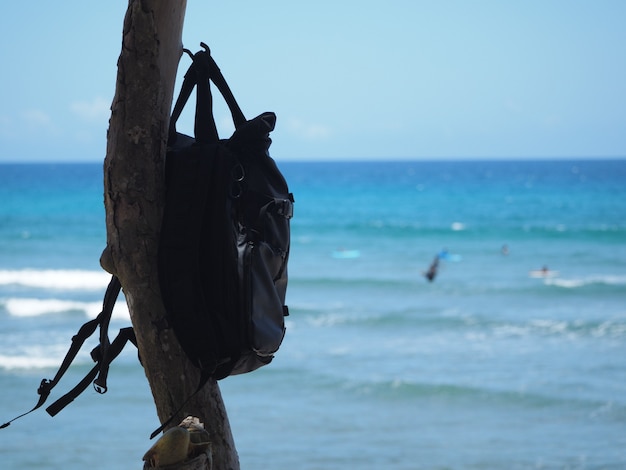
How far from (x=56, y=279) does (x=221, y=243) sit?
57.9 ft

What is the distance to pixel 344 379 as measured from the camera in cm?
970

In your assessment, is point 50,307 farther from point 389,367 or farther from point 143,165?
point 143,165


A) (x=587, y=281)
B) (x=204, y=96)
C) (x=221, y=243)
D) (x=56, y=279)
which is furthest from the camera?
(x=56, y=279)

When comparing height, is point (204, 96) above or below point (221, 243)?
above

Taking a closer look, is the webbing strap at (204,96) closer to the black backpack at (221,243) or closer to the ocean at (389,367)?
the black backpack at (221,243)

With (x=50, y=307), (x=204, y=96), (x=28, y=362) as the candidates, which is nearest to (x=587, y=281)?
(x=50, y=307)

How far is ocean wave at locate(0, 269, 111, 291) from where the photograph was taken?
17.7m

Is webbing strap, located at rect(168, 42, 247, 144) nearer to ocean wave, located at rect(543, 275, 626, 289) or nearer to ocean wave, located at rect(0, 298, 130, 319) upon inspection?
ocean wave, located at rect(0, 298, 130, 319)

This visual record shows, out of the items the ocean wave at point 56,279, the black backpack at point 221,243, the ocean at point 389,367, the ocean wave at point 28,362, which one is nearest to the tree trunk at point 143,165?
the black backpack at point 221,243

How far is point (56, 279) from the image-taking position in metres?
18.8

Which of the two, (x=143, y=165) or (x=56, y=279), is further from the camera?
(x=56, y=279)


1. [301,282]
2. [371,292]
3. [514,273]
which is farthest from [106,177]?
[514,273]

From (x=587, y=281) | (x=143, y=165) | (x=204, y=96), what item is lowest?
(x=587, y=281)

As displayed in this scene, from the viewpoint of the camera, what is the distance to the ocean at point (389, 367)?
7285 millimetres
